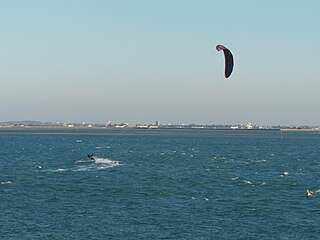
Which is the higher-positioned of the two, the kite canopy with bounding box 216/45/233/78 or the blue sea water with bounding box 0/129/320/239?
the kite canopy with bounding box 216/45/233/78

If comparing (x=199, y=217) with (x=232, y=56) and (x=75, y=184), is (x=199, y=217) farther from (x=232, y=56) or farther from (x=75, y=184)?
(x=75, y=184)

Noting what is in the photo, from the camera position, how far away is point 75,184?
3100 inches

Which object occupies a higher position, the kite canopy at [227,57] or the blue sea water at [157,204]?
the kite canopy at [227,57]

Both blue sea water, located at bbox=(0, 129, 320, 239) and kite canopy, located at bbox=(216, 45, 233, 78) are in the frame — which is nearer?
blue sea water, located at bbox=(0, 129, 320, 239)

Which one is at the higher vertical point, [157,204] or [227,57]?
[227,57]

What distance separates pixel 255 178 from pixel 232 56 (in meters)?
42.4

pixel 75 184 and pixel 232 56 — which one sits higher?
pixel 232 56

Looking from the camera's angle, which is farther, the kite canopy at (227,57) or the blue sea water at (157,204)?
the kite canopy at (227,57)

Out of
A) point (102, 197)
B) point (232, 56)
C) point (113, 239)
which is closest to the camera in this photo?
point (113, 239)

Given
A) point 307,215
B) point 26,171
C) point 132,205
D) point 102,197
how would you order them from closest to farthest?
point 307,215 → point 132,205 → point 102,197 → point 26,171

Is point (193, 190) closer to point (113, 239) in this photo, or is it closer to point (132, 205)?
point (132, 205)

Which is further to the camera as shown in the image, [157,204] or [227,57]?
[157,204]

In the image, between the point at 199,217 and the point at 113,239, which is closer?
the point at 113,239

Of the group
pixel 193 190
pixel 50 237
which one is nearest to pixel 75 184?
pixel 193 190
